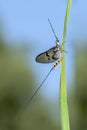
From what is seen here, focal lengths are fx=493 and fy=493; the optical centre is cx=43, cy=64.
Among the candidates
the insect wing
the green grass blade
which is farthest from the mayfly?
the green grass blade

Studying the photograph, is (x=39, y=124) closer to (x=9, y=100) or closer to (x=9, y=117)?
(x=9, y=117)

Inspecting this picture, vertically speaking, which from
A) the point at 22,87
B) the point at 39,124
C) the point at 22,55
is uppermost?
the point at 22,55

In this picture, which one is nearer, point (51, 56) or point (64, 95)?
point (64, 95)

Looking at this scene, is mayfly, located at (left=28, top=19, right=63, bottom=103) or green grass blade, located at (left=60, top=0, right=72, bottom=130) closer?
green grass blade, located at (left=60, top=0, right=72, bottom=130)

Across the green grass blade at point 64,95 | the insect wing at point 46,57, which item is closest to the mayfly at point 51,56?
the insect wing at point 46,57

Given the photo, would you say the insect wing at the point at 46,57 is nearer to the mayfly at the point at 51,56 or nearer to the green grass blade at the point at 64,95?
the mayfly at the point at 51,56

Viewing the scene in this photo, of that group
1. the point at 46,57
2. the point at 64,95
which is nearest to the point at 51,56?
the point at 46,57

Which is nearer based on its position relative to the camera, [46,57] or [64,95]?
[64,95]

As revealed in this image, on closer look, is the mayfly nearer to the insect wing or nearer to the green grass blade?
the insect wing

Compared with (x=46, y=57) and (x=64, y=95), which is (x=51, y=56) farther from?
(x=64, y=95)

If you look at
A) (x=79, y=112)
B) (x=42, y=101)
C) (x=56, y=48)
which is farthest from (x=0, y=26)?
(x=56, y=48)

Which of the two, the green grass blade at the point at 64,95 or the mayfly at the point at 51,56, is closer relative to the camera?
the green grass blade at the point at 64,95
